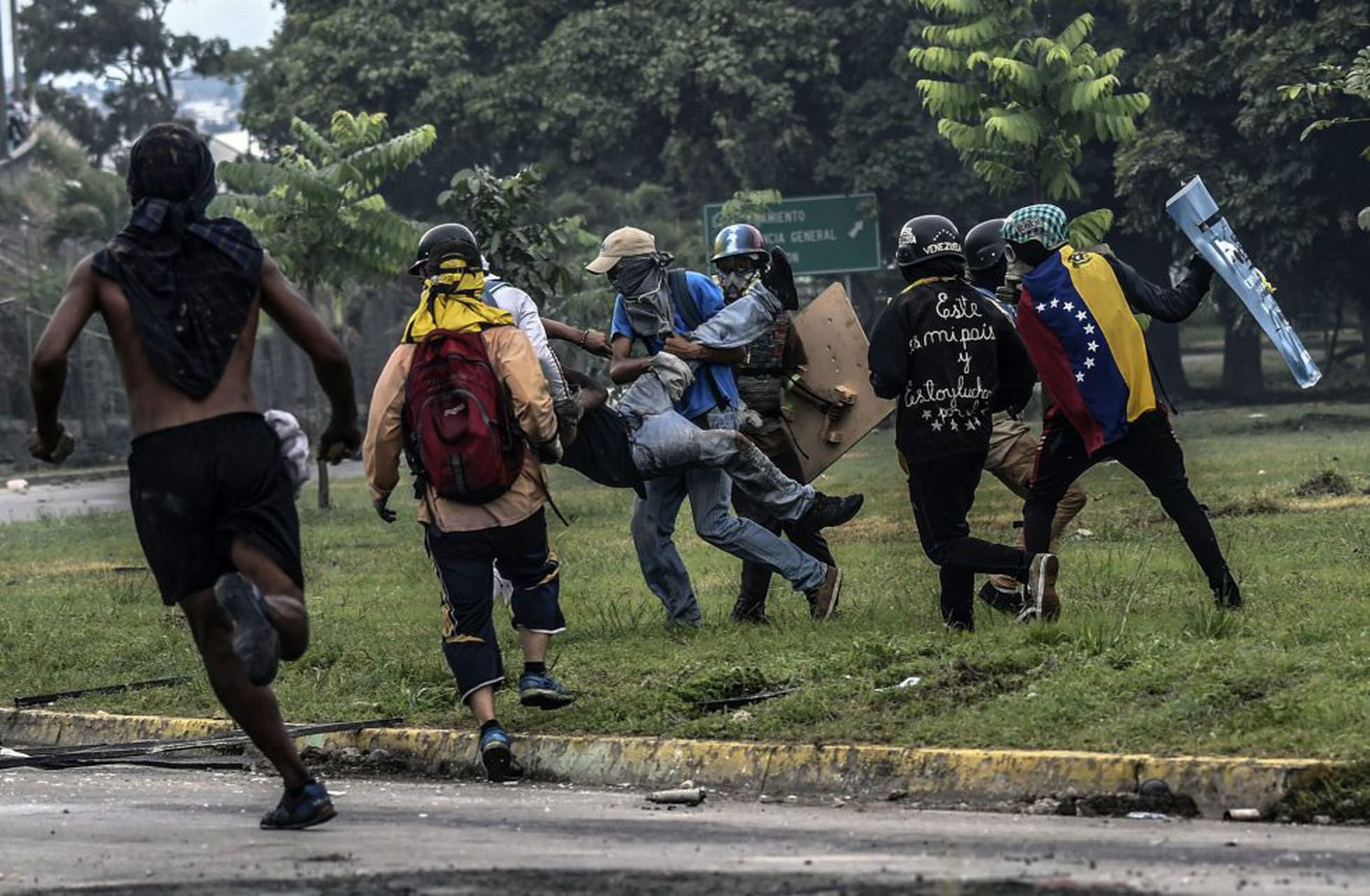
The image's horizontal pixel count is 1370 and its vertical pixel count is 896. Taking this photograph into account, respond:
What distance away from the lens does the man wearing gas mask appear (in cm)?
1081

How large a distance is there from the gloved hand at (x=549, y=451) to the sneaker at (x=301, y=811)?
194 cm

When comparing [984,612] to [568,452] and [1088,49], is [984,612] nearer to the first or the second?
[568,452]

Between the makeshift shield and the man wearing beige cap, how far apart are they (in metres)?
1.84

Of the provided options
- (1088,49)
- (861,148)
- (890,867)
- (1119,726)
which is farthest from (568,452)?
(861,148)

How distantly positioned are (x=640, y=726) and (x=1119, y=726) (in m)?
1.75

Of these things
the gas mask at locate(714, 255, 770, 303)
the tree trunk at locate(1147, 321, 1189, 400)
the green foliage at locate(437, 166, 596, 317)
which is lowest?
the tree trunk at locate(1147, 321, 1189, 400)

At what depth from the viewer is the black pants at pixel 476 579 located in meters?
8.41

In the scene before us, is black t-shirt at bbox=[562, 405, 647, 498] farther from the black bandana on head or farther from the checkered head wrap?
the black bandana on head

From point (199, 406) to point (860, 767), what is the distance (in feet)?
7.95

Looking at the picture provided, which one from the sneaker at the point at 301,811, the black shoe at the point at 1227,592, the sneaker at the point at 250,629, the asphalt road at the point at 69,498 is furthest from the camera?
the asphalt road at the point at 69,498

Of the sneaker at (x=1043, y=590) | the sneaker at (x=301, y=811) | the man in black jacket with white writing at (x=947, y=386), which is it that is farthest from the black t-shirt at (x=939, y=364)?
the sneaker at (x=301, y=811)

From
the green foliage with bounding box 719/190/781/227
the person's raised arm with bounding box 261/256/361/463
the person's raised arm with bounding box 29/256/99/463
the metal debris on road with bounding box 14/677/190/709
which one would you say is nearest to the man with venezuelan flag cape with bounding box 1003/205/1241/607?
the person's raised arm with bounding box 261/256/361/463

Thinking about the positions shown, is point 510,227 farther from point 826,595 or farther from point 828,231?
point 828,231

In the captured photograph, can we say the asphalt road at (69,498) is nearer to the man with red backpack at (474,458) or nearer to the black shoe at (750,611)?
the black shoe at (750,611)
